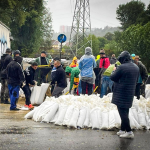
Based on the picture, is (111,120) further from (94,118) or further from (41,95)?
(41,95)

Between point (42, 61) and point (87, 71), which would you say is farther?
point (42, 61)

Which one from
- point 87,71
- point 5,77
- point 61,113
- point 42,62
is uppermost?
point 42,62

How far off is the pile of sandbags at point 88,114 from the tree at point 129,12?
234 feet

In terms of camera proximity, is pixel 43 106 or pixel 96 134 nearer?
pixel 96 134

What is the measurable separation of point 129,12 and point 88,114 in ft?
242

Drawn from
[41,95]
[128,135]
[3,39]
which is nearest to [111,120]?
[128,135]

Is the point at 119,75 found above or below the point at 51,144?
above

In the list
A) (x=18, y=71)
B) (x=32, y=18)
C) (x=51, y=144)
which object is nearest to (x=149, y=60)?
(x=32, y=18)

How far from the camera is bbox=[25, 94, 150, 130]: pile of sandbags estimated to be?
27.4ft

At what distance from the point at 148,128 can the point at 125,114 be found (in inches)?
53.2

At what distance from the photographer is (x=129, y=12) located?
79.8 metres

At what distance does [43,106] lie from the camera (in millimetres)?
9242

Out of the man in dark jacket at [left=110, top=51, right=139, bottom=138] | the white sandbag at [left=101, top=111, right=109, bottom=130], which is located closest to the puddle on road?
the white sandbag at [left=101, top=111, right=109, bottom=130]

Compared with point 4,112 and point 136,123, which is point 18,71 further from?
point 136,123
